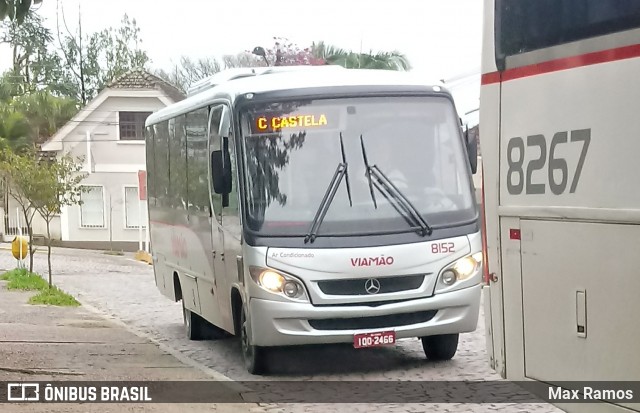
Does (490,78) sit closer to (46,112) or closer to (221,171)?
(221,171)

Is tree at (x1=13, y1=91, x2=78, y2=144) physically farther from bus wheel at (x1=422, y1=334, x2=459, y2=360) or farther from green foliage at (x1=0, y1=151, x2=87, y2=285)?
bus wheel at (x1=422, y1=334, x2=459, y2=360)

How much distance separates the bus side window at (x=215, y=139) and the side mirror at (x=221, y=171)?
0.46m

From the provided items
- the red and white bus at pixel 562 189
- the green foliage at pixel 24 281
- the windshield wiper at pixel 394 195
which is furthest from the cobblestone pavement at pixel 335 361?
the green foliage at pixel 24 281

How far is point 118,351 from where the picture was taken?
12469 millimetres

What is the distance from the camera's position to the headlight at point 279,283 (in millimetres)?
10016

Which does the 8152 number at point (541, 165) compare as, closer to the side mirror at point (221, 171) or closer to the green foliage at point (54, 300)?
the side mirror at point (221, 171)

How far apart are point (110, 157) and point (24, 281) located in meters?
21.2

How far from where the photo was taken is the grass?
1930 cm

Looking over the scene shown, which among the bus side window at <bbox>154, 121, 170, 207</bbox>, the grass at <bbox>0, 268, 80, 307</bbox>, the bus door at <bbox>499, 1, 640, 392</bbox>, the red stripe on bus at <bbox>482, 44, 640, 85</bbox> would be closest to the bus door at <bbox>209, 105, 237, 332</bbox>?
the bus side window at <bbox>154, 121, 170, 207</bbox>

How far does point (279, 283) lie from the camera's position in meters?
10.1

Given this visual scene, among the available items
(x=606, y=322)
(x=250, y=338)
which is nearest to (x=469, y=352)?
(x=250, y=338)

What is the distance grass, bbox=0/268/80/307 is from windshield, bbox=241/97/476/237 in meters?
9.86

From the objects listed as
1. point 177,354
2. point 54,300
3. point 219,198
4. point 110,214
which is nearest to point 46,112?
point 110,214

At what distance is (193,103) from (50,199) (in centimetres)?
1086
